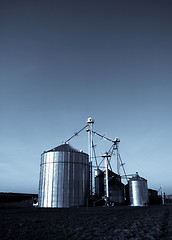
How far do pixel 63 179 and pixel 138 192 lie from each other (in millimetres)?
15763

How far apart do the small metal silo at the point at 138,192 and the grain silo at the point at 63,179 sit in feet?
33.8

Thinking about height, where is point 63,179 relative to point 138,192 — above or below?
above

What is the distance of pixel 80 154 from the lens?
99.0 feet

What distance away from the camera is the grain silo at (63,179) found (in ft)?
86.5

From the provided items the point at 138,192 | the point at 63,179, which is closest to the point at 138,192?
the point at 138,192

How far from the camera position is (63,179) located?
27094mm

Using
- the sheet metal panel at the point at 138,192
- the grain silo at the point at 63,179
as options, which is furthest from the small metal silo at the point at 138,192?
the grain silo at the point at 63,179

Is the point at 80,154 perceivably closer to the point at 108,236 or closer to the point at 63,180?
the point at 63,180

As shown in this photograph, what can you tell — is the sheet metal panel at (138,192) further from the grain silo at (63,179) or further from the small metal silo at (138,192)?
the grain silo at (63,179)

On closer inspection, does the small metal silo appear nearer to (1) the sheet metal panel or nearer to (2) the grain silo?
(1) the sheet metal panel

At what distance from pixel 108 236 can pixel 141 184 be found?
32101 millimetres

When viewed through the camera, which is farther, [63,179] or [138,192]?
[138,192]

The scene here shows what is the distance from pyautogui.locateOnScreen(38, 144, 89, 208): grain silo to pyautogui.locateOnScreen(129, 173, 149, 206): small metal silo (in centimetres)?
1029

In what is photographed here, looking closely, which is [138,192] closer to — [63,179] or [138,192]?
[138,192]
